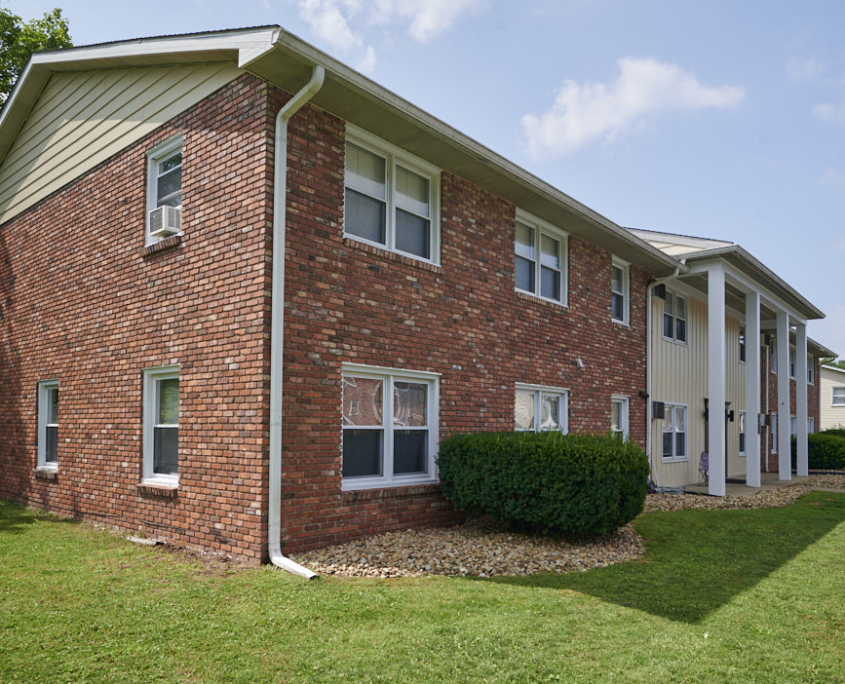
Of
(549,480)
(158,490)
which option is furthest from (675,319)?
(158,490)

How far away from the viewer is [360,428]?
8.44 meters

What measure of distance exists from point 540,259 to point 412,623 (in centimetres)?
802

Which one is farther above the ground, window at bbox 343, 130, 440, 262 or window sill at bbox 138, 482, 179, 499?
window at bbox 343, 130, 440, 262

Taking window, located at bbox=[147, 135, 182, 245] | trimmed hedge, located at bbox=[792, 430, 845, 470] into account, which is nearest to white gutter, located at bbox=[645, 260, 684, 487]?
window, located at bbox=[147, 135, 182, 245]

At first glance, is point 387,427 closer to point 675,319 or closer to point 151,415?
point 151,415

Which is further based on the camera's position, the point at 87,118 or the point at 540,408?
the point at 540,408

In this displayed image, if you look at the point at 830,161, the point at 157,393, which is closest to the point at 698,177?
the point at 830,161

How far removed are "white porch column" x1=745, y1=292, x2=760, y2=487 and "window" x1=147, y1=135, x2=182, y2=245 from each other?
1341cm

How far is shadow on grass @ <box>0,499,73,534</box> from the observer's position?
9203 mm

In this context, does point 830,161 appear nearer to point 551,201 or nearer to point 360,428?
point 551,201

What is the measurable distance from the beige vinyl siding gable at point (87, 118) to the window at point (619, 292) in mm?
9236

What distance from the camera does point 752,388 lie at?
1634 cm

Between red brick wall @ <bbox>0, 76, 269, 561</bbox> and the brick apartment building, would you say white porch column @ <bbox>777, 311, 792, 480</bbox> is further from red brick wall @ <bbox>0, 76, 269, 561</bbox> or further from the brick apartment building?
red brick wall @ <bbox>0, 76, 269, 561</bbox>

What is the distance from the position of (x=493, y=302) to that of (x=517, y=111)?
3.20 m
